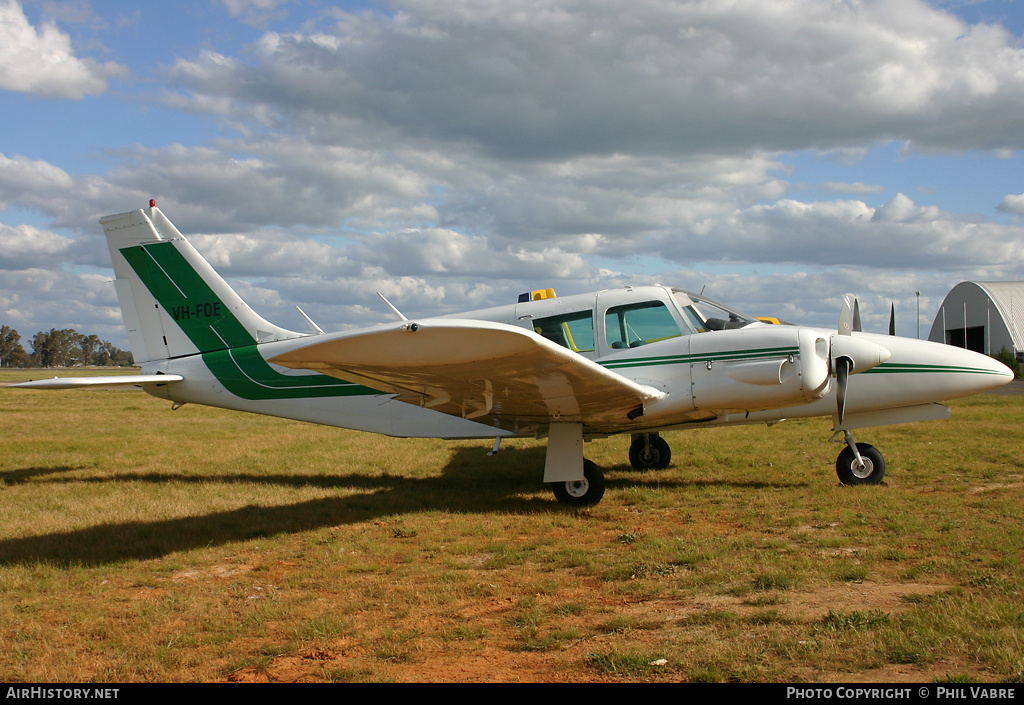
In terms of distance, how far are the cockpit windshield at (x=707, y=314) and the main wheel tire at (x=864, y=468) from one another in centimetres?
214

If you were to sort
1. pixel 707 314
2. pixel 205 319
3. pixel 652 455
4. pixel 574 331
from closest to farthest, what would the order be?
1. pixel 707 314
2. pixel 574 331
3. pixel 205 319
4. pixel 652 455

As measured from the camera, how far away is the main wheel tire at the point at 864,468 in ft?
27.7

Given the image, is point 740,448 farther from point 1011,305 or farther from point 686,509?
point 1011,305

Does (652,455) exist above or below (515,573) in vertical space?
above

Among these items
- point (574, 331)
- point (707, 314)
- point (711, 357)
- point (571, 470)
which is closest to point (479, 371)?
point (571, 470)

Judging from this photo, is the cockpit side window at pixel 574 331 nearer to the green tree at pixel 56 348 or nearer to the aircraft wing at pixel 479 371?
the aircraft wing at pixel 479 371

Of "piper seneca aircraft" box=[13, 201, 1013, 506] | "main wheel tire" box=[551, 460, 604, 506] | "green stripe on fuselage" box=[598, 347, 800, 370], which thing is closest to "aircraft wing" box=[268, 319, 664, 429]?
"piper seneca aircraft" box=[13, 201, 1013, 506]

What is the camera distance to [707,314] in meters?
8.32

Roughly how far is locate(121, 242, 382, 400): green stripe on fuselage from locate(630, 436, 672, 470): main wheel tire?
5.64 m

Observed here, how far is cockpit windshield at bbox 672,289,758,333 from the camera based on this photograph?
→ 816cm

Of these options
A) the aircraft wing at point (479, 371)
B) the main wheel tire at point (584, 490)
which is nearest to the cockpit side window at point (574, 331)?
the aircraft wing at point (479, 371)

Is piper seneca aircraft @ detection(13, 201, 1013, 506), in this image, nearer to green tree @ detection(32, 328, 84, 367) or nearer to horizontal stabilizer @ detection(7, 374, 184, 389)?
horizontal stabilizer @ detection(7, 374, 184, 389)

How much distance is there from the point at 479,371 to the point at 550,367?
0.68m

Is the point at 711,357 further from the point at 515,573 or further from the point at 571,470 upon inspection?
the point at 515,573
